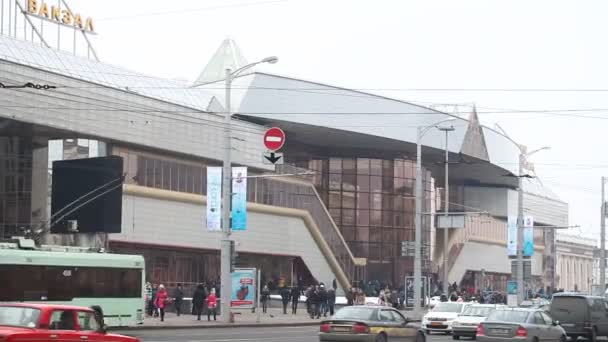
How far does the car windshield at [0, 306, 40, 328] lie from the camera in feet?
52.6

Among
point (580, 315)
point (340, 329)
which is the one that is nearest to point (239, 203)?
point (580, 315)

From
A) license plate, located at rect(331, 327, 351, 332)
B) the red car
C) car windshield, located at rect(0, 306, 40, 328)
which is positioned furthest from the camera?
license plate, located at rect(331, 327, 351, 332)

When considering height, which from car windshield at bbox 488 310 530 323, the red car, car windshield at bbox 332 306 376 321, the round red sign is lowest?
car windshield at bbox 488 310 530 323

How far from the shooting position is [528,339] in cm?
2814

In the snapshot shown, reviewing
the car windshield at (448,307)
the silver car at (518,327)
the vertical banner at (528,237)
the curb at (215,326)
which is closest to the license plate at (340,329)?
the silver car at (518,327)

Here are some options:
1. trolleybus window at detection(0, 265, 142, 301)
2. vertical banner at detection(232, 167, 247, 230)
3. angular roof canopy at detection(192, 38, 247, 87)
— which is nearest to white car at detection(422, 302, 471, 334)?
vertical banner at detection(232, 167, 247, 230)

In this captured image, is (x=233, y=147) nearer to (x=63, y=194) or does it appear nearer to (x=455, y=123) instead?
(x=63, y=194)

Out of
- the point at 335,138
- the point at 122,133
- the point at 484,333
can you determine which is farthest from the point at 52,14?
the point at 484,333

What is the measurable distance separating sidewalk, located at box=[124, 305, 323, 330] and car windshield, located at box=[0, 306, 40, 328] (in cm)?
2118

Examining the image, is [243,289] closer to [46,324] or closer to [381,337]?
[381,337]

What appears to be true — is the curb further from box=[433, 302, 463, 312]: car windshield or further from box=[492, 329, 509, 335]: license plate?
box=[492, 329, 509, 335]: license plate

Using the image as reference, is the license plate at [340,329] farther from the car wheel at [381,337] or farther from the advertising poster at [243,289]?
the advertising poster at [243,289]

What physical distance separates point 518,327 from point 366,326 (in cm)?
472

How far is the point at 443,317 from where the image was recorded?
40.5m
